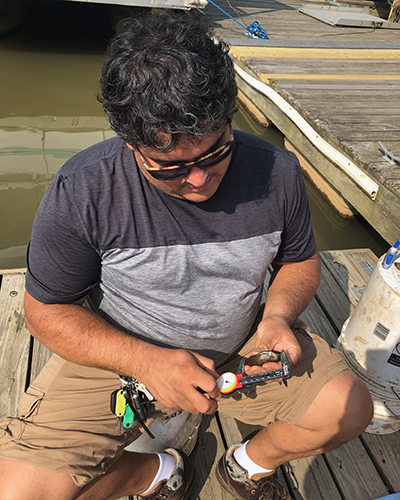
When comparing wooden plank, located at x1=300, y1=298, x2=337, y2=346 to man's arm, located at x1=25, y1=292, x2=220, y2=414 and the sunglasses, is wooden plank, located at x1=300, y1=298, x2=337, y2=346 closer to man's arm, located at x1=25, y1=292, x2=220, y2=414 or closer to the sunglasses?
man's arm, located at x1=25, y1=292, x2=220, y2=414

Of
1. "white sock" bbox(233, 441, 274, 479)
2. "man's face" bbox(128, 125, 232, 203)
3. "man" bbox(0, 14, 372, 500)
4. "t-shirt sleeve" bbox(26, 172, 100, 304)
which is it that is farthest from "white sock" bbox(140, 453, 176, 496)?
"man's face" bbox(128, 125, 232, 203)

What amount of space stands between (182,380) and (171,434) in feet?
1.94

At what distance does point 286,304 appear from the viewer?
1669 mm

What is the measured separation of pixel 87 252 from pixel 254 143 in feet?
2.48

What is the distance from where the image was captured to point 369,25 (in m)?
7.78

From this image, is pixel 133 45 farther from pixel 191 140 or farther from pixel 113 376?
pixel 113 376

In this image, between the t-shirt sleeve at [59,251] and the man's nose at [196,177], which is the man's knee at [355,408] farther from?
the t-shirt sleeve at [59,251]

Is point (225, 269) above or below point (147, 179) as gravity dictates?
below

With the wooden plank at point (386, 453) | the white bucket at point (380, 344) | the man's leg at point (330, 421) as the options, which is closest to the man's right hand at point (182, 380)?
the man's leg at point (330, 421)

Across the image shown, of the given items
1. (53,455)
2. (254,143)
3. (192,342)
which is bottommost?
(53,455)

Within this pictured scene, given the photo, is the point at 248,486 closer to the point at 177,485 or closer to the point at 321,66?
the point at 177,485

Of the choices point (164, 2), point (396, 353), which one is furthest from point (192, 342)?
point (164, 2)

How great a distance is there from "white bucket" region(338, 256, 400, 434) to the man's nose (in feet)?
3.25

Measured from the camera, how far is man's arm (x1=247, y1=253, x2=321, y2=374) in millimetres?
1475
